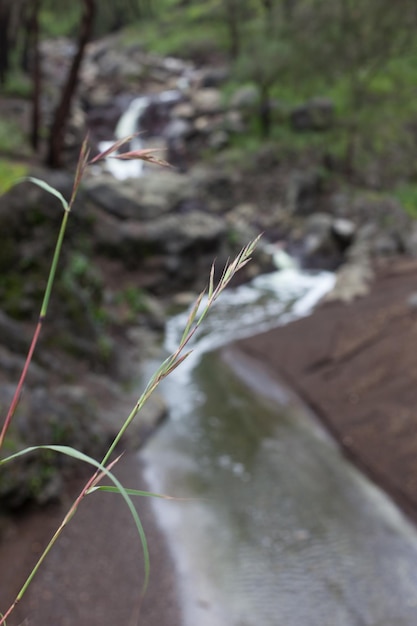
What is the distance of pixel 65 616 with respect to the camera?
451 cm

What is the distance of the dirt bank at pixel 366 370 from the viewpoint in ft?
23.2

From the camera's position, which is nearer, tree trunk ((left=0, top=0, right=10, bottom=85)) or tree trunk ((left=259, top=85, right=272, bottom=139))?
tree trunk ((left=0, top=0, right=10, bottom=85))

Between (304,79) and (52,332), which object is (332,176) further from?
(52,332)

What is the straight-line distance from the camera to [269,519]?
610 centimetres

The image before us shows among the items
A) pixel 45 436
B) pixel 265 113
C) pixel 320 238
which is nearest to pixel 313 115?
pixel 265 113

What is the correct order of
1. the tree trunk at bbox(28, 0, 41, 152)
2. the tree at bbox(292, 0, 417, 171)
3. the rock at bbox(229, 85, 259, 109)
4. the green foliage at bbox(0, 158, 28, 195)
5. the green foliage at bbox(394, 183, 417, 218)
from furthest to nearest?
1. the rock at bbox(229, 85, 259, 109)
2. the green foliage at bbox(394, 183, 417, 218)
3. the tree at bbox(292, 0, 417, 171)
4. the tree trunk at bbox(28, 0, 41, 152)
5. the green foliage at bbox(0, 158, 28, 195)

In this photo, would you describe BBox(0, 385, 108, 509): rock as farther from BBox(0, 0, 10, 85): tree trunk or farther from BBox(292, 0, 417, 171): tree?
BBox(0, 0, 10, 85): tree trunk

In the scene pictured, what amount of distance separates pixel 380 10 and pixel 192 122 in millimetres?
8294

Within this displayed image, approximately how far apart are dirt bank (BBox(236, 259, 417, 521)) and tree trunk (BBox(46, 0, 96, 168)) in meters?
5.32

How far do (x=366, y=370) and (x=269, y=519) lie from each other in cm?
344

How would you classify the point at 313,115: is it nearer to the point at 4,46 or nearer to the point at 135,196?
the point at 135,196

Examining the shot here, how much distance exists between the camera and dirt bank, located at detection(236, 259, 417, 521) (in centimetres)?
707

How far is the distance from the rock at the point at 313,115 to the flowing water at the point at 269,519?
529 inches

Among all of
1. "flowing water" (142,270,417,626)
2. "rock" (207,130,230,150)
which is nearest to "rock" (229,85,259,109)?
"rock" (207,130,230,150)
